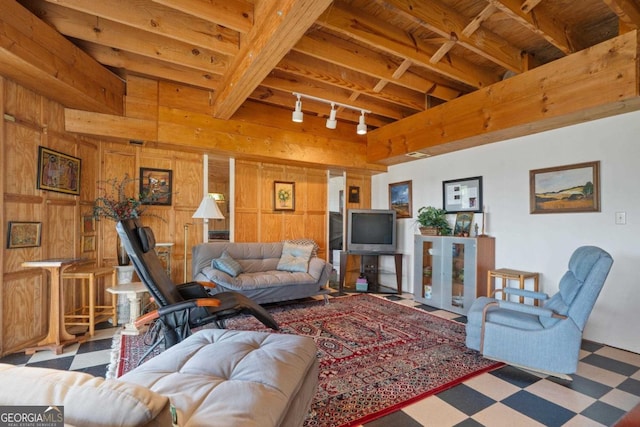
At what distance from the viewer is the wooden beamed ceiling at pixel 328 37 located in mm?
2125

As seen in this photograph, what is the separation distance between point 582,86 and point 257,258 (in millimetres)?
3997

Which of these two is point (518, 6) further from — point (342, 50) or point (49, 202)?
point (49, 202)

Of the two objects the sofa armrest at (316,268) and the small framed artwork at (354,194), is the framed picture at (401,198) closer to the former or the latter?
the small framed artwork at (354,194)

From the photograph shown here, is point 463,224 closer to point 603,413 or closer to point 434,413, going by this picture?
point 603,413

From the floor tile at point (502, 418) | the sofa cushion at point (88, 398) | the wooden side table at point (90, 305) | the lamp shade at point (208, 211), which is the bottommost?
the floor tile at point (502, 418)

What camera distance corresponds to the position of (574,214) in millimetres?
3010

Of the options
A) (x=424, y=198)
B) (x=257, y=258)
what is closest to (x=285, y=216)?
(x=257, y=258)

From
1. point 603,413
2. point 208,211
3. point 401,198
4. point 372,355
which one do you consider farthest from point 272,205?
point 603,413

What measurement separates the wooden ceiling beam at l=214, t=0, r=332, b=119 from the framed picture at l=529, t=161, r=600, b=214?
9.81ft

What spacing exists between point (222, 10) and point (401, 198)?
12.6ft

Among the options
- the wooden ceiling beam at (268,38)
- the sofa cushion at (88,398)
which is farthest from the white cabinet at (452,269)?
the sofa cushion at (88,398)

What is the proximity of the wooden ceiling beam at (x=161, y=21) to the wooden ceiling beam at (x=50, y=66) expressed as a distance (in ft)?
1.02

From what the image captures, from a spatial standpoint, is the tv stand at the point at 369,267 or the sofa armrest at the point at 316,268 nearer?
the sofa armrest at the point at 316,268

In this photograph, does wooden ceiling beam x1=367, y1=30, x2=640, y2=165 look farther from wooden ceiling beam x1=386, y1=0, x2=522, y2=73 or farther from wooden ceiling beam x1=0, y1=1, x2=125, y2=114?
wooden ceiling beam x1=0, y1=1, x2=125, y2=114
